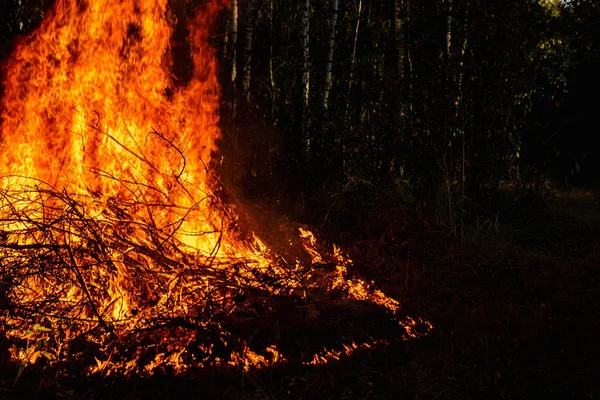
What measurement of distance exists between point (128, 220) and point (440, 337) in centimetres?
299

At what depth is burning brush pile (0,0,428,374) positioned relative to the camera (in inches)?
157

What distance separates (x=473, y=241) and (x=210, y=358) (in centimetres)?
419

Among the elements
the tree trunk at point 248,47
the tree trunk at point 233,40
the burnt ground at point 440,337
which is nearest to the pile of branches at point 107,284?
the burnt ground at point 440,337

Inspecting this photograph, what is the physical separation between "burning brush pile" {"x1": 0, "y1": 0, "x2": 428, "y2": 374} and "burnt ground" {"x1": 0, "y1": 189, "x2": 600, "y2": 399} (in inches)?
8.3

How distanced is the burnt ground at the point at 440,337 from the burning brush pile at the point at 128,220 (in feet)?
0.69

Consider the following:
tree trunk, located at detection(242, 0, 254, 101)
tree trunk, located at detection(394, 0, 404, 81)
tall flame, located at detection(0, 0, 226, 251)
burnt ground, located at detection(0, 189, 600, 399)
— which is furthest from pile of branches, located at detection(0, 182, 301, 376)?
tree trunk, located at detection(242, 0, 254, 101)

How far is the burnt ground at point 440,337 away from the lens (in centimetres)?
336

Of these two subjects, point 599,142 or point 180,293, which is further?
point 599,142

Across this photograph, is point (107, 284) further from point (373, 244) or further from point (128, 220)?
point (373, 244)

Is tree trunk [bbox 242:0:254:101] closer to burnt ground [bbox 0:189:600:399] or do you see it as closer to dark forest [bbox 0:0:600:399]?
dark forest [bbox 0:0:600:399]

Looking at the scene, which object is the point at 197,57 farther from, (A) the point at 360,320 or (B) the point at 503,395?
(B) the point at 503,395

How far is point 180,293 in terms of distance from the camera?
14.4ft

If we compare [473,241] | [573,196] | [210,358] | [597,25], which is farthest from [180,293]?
[573,196]

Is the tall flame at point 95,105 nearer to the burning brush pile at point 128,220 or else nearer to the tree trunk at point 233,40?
the burning brush pile at point 128,220
